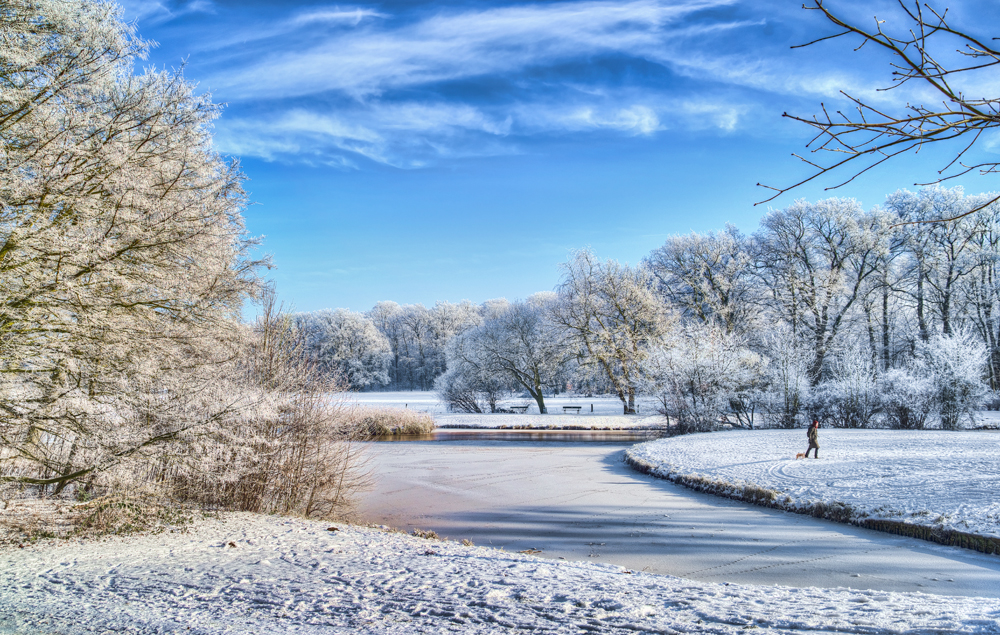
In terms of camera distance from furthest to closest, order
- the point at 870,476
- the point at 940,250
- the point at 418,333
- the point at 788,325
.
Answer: the point at 418,333, the point at 940,250, the point at 788,325, the point at 870,476

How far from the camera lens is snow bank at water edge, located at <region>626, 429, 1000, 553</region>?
28.0 ft

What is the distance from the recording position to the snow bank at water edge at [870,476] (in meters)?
8.52

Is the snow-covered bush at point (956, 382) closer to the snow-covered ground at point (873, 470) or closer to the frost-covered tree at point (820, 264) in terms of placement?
the snow-covered ground at point (873, 470)

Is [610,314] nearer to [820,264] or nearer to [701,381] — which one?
[701,381]

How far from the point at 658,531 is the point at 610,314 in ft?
89.9

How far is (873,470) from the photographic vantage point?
483 inches

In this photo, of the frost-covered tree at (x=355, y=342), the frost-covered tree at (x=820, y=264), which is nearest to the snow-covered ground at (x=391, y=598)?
the frost-covered tree at (x=820, y=264)

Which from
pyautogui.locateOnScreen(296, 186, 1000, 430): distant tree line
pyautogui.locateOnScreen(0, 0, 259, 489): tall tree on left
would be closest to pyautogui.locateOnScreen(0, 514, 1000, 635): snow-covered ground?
pyautogui.locateOnScreen(0, 0, 259, 489): tall tree on left

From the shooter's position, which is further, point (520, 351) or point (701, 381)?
point (520, 351)

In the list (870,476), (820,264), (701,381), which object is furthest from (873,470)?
(820,264)

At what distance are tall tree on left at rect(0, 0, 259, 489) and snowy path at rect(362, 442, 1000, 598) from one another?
470 centimetres

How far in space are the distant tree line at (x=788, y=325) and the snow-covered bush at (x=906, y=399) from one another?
6 centimetres

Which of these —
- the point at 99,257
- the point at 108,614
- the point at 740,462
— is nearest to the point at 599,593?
the point at 108,614

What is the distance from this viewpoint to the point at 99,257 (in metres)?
6.21
